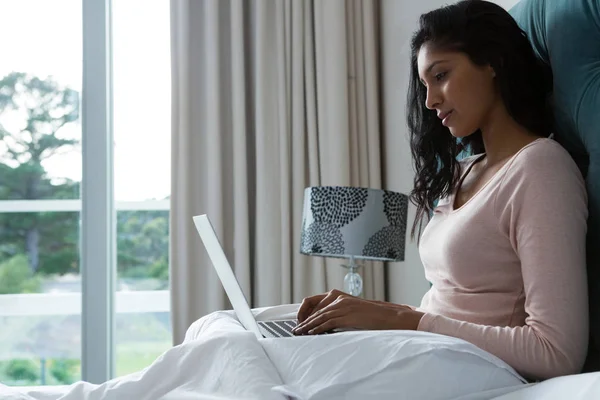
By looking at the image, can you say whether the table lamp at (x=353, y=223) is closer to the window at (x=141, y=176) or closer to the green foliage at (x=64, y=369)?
the window at (x=141, y=176)

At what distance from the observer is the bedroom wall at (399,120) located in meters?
2.58

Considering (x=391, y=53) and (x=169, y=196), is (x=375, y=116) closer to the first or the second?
(x=391, y=53)

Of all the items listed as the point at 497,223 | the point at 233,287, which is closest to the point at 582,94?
the point at 497,223

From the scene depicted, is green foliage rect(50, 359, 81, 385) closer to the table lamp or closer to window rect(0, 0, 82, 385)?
window rect(0, 0, 82, 385)

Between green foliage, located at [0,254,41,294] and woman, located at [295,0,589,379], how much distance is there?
2162 millimetres

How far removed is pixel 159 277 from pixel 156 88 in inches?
32.8

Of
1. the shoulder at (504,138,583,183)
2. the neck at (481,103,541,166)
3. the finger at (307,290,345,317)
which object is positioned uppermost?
the neck at (481,103,541,166)

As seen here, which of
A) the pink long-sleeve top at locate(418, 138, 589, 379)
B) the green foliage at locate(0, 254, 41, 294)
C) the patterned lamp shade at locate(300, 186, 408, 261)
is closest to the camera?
the pink long-sleeve top at locate(418, 138, 589, 379)

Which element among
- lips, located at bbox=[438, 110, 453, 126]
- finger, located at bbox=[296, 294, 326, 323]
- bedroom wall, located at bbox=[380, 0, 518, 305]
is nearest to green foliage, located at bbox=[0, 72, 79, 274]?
bedroom wall, located at bbox=[380, 0, 518, 305]

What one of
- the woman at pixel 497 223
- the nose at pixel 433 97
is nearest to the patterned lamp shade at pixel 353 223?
the woman at pixel 497 223

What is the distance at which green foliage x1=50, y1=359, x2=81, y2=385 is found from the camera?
3148mm

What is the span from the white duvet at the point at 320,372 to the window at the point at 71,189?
85.8 inches

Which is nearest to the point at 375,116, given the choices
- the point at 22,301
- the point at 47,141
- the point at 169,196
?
the point at 169,196

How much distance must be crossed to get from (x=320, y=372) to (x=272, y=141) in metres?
2.10
